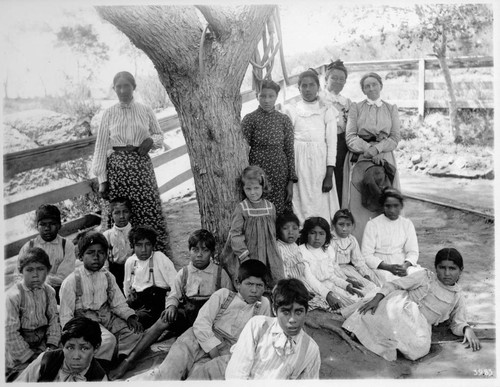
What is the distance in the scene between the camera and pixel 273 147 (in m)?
4.48

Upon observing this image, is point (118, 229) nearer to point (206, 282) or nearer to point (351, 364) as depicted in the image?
point (206, 282)

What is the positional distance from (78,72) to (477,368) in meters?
3.11

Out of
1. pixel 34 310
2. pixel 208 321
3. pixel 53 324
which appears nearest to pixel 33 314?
pixel 34 310

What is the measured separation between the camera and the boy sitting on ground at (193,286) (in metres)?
3.97

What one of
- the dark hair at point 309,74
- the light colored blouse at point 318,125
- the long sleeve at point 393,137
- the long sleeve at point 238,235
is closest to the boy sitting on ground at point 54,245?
the long sleeve at point 238,235

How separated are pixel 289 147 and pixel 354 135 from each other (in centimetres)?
47

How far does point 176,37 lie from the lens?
4.20m

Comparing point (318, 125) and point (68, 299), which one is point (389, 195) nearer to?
point (318, 125)

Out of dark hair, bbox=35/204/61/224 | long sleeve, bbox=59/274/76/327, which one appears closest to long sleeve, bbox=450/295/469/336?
long sleeve, bbox=59/274/76/327

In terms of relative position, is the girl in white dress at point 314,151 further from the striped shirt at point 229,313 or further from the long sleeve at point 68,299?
the long sleeve at point 68,299

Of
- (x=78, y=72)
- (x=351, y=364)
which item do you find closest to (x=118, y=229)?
(x=78, y=72)

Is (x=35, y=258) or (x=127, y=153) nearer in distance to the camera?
Result: (x=35, y=258)

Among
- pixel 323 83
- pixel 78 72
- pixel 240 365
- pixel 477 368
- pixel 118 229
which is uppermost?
pixel 78 72

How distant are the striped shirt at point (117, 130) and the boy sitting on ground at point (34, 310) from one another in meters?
0.77
